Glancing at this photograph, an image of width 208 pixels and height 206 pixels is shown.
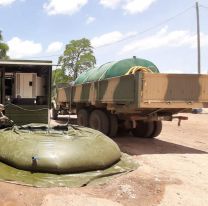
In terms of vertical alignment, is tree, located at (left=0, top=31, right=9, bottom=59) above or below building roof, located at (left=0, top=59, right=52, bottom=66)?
above

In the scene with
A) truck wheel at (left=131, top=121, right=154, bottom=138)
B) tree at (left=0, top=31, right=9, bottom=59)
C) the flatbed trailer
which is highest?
tree at (left=0, top=31, right=9, bottom=59)

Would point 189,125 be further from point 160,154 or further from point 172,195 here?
point 172,195

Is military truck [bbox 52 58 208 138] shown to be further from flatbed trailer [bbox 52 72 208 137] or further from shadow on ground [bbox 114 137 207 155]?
shadow on ground [bbox 114 137 207 155]

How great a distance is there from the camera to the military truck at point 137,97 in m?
10.5

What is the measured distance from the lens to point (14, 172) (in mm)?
6633

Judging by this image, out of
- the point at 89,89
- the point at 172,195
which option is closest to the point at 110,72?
the point at 89,89

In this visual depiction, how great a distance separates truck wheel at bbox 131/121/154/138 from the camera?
1323 centimetres

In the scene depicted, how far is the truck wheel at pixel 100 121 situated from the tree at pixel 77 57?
3126 cm

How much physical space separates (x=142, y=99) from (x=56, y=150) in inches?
161

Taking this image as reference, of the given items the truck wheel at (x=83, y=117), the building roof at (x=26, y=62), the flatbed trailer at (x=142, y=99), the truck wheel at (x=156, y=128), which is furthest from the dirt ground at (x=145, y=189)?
the truck wheel at (x=83, y=117)

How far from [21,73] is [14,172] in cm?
500

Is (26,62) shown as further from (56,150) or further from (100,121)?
(56,150)

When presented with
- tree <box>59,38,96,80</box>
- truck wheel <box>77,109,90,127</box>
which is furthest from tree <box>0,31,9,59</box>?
truck wheel <box>77,109,90,127</box>

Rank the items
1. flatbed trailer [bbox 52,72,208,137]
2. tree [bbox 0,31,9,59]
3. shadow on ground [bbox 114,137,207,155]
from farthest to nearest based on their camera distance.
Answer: tree [bbox 0,31,9,59] → shadow on ground [bbox 114,137,207,155] → flatbed trailer [bbox 52,72,208,137]
